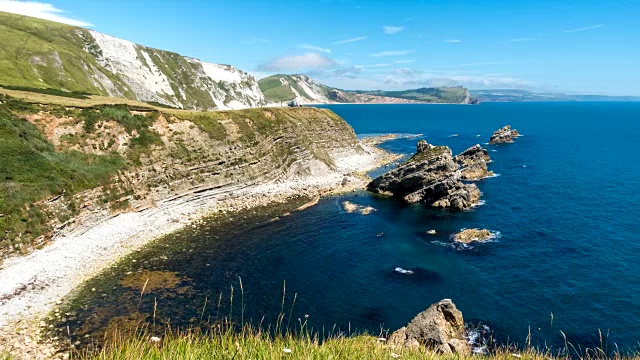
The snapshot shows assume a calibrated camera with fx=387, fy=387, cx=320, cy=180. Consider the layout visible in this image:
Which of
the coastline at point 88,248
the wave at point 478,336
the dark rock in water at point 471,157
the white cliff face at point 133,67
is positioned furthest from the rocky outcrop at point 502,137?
the white cliff face at point 133,67

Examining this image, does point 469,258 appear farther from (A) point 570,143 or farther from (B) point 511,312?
(A) point 570,143

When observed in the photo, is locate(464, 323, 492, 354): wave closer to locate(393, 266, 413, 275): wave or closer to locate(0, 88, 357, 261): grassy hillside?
locate(393, 266, 413, 275): wave

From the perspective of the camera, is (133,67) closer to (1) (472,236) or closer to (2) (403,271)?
(1) (472,236)

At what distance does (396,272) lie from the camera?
47312 millimetres

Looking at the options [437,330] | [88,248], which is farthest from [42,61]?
[437,330]

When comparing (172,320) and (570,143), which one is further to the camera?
(570,143)

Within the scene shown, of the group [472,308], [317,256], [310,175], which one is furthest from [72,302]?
[310,175]

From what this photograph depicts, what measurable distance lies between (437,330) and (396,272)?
18.7 metres

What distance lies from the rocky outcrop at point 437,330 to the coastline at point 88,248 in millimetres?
23666

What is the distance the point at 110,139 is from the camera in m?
65.9

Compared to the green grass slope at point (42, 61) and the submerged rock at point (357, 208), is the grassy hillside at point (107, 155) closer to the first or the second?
the submerged rock at point (357, 208)

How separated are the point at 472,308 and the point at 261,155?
58.0 meters

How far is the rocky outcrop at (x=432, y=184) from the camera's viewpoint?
73.9 metres

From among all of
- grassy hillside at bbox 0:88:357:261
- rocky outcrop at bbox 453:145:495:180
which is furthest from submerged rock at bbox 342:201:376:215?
rocky outcrop at bbox 453:145:495:180
